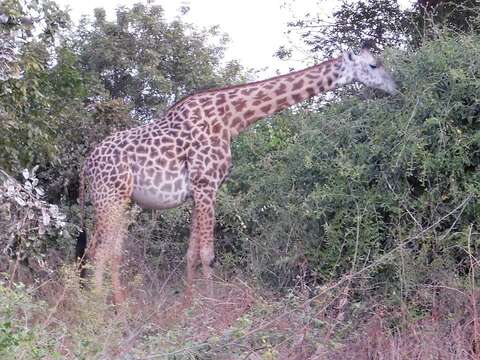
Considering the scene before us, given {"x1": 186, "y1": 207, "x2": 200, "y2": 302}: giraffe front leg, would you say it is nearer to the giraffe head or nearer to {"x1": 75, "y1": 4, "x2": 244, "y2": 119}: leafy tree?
the giraffe head

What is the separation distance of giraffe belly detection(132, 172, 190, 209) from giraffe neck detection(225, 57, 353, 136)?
0.66 meters

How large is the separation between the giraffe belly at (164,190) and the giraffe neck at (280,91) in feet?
2.18

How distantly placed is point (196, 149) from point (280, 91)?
929 millimetres

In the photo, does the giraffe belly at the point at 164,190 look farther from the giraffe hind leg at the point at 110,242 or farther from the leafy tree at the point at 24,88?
the leafy tree at the point at 24,88

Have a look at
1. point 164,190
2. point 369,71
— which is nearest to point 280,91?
point 369,71

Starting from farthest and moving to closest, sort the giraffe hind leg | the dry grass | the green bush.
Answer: the green bush < the giraffe hind leg < the dry grass

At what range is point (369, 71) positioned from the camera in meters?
8.22

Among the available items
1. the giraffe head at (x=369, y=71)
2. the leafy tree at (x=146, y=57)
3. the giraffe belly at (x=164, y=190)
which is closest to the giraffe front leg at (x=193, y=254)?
the giraffe belly at (x=164, y=190)

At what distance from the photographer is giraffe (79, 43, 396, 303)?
8312mm

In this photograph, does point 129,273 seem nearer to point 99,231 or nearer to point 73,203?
point 99,231

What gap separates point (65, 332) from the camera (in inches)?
201

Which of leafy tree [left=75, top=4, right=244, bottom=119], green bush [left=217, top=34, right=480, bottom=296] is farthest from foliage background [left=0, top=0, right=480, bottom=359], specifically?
leafy tree [left=75, top=4, right=244, bottom=119]

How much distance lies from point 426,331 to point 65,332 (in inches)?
84.2

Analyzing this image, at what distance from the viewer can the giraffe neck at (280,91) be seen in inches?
338
